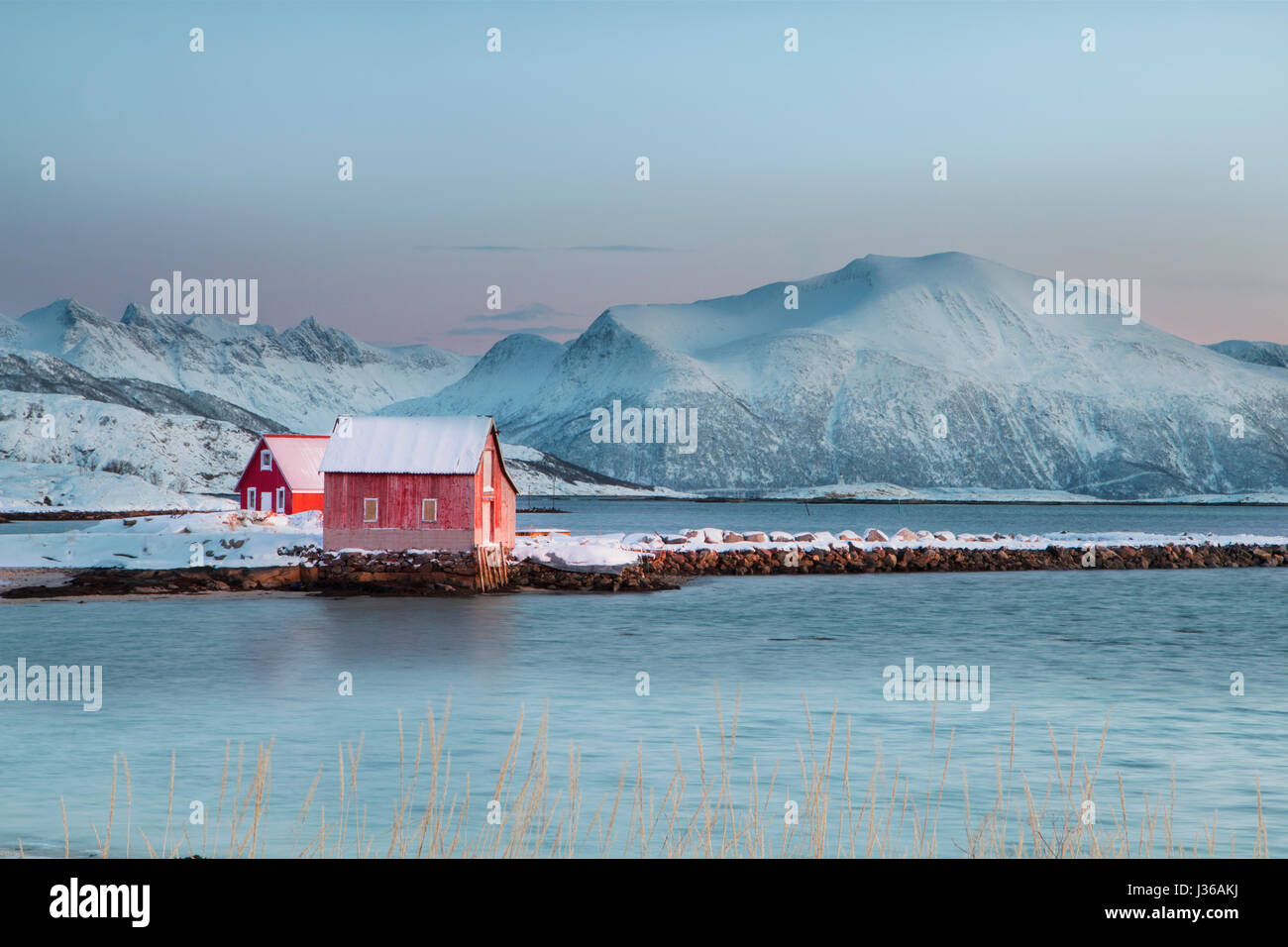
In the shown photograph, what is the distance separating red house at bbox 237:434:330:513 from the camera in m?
83.2

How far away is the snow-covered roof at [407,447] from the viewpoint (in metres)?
55.8

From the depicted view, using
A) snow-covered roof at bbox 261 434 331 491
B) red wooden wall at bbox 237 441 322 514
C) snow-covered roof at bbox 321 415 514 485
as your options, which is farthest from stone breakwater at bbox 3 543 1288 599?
snow-covered roof at bbox 261 434 331 491

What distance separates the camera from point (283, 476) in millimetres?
83250

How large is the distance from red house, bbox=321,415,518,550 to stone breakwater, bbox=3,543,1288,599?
2.94 ft

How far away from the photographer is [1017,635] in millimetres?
42844

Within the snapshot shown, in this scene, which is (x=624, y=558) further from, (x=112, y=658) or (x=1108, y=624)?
(x=112, y=658)

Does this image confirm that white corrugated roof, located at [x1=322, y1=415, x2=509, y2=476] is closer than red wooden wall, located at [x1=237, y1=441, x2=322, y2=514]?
Yes

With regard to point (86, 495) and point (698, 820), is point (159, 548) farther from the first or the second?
point (86, 495)

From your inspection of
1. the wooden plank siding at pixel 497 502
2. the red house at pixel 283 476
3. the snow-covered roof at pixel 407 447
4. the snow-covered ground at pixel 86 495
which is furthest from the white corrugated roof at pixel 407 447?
the snow-covered ground at pixel 86 495

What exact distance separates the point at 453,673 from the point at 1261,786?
1849cm

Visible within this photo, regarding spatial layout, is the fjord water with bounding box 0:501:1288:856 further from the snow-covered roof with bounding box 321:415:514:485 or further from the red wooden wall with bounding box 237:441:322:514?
the red wooden wall with bounding box 237:441:322:514

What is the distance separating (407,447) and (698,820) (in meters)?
43.0

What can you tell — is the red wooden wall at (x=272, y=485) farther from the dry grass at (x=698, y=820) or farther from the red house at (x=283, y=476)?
the dry grass at (x=698, y=820)
